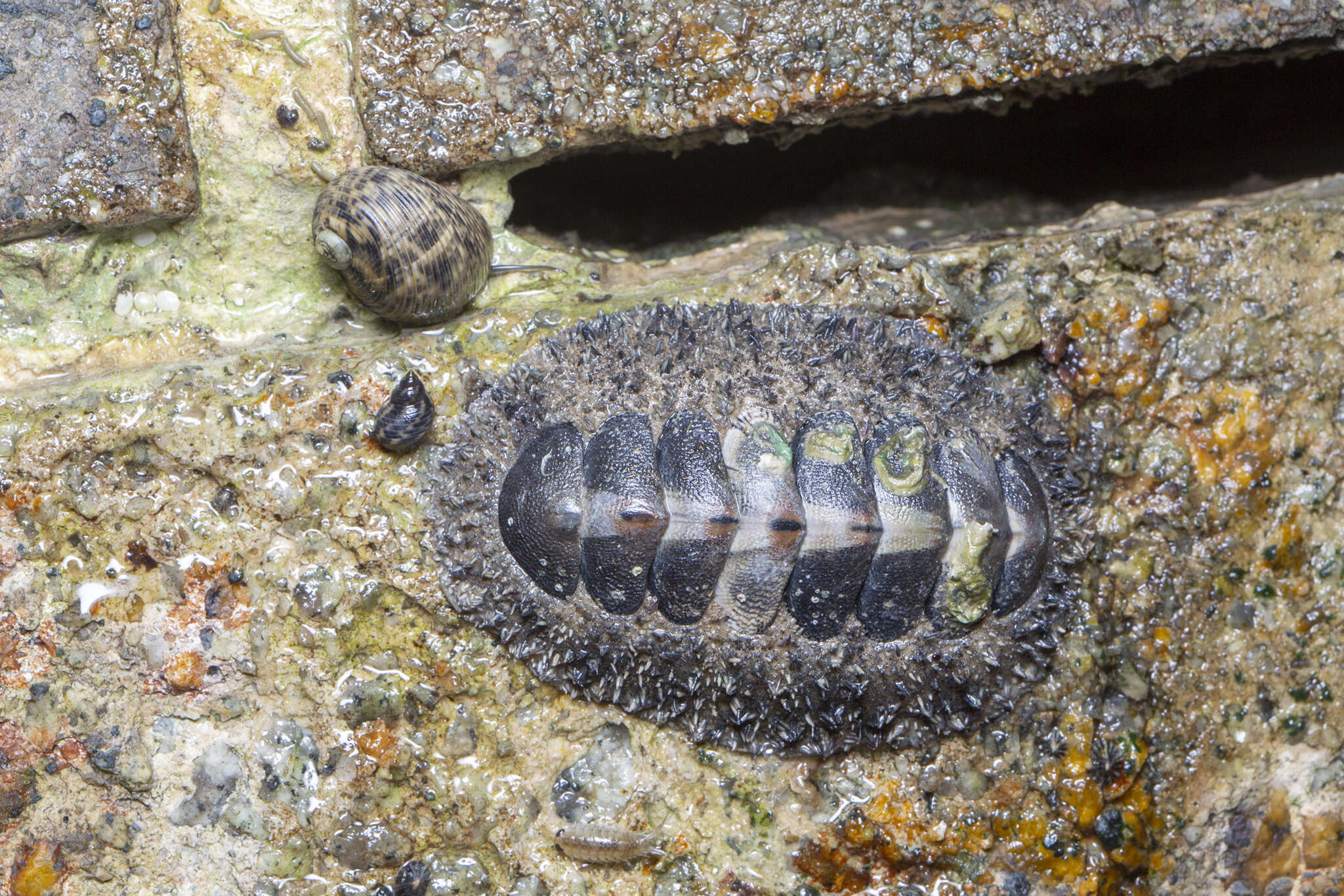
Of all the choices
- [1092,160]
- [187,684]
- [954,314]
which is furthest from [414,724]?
[1092,160]

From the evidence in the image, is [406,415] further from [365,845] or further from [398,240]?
[365,845]

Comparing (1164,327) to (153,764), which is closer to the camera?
(153,764)

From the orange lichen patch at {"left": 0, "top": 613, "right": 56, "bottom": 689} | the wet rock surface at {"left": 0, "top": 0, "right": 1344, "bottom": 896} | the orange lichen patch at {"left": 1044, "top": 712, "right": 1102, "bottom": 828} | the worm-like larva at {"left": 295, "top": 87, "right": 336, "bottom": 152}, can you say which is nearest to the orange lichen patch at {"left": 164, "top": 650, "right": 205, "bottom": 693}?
the wet rock surface at {"left": 0, "top": 0, "right": 1344, "bottom": 896}

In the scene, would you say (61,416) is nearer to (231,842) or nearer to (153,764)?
(153,764)

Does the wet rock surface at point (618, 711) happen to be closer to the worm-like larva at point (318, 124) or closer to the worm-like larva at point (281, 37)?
the worm-like larva at point (318, 124)

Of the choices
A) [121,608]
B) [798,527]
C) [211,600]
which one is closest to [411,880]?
[211,600]

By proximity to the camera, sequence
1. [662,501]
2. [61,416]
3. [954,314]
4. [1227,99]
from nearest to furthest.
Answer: [662,501] → [61,416] → [954,314] → [1227,99]
